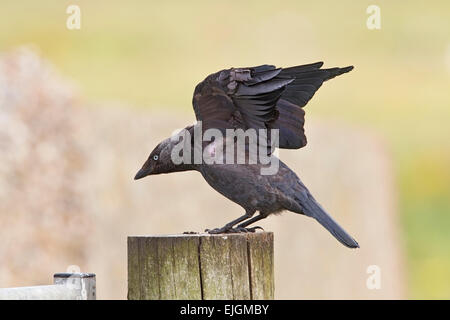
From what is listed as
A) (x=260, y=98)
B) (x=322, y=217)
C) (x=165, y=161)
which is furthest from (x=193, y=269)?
(x=165, y=161)

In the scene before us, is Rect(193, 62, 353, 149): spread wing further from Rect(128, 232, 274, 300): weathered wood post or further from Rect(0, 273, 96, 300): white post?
Rect(0, 273, 96, 300): white post

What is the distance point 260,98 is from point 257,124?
0.27 m

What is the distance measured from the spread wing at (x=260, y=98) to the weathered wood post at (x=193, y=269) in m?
1.41

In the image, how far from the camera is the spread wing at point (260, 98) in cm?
646

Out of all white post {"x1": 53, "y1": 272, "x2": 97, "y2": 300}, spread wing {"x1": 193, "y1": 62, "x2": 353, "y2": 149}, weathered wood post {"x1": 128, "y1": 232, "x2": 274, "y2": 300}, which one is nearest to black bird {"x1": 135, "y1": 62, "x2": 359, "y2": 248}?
spread wing {"x1": 193, "y1": 62, "x2": 353, "y2": 149}

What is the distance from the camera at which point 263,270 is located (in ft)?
18.2

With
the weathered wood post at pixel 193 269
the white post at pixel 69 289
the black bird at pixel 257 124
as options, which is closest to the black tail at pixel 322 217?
the black bird at pixel 257 124

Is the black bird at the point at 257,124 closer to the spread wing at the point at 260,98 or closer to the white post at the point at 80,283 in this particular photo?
the spread wing at the point at 260,98

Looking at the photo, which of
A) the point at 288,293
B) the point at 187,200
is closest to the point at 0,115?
the point at 187,200

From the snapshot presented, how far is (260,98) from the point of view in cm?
657

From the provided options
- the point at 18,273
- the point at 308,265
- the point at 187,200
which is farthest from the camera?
the point at 308,265

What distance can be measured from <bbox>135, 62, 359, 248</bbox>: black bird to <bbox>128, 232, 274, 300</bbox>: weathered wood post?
0.91m
